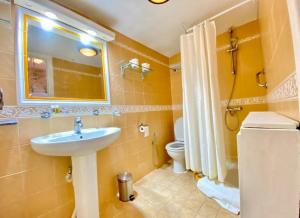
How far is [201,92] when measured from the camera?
1570 millimetres

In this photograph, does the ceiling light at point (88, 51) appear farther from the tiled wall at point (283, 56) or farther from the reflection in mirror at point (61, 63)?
the tiled wall at point (283, 56)

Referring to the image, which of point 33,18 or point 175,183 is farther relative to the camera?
point 175,183

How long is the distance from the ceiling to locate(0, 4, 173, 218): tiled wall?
24 cm

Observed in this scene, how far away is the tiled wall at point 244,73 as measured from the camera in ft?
6.15

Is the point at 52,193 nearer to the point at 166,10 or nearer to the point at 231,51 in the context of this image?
the point at 166,10

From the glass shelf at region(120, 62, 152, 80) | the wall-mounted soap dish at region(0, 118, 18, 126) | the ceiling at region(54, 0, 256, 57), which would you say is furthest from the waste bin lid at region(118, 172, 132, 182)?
the ceiling at region(54, 0, 256, 57)

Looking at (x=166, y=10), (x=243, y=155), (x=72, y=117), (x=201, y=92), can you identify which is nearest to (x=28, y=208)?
(x=72, y=117)

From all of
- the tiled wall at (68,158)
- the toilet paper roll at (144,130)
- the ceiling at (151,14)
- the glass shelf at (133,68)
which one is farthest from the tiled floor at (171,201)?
the ceiling at (151,14)

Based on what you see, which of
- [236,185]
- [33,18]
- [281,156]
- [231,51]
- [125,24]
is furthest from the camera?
[231,51]

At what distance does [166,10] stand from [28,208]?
2.18 m

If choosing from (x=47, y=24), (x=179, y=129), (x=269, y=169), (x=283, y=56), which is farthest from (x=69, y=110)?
(x=179, y=129)

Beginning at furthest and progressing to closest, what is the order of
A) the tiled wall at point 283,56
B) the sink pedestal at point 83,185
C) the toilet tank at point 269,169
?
the sink pedestal at point 83,185, the tiled wall at point 283,56, the toilet tank at point 269,169

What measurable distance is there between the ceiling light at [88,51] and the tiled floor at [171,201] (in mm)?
1671

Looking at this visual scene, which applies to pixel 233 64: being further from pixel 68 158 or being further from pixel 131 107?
pixel 68 158
